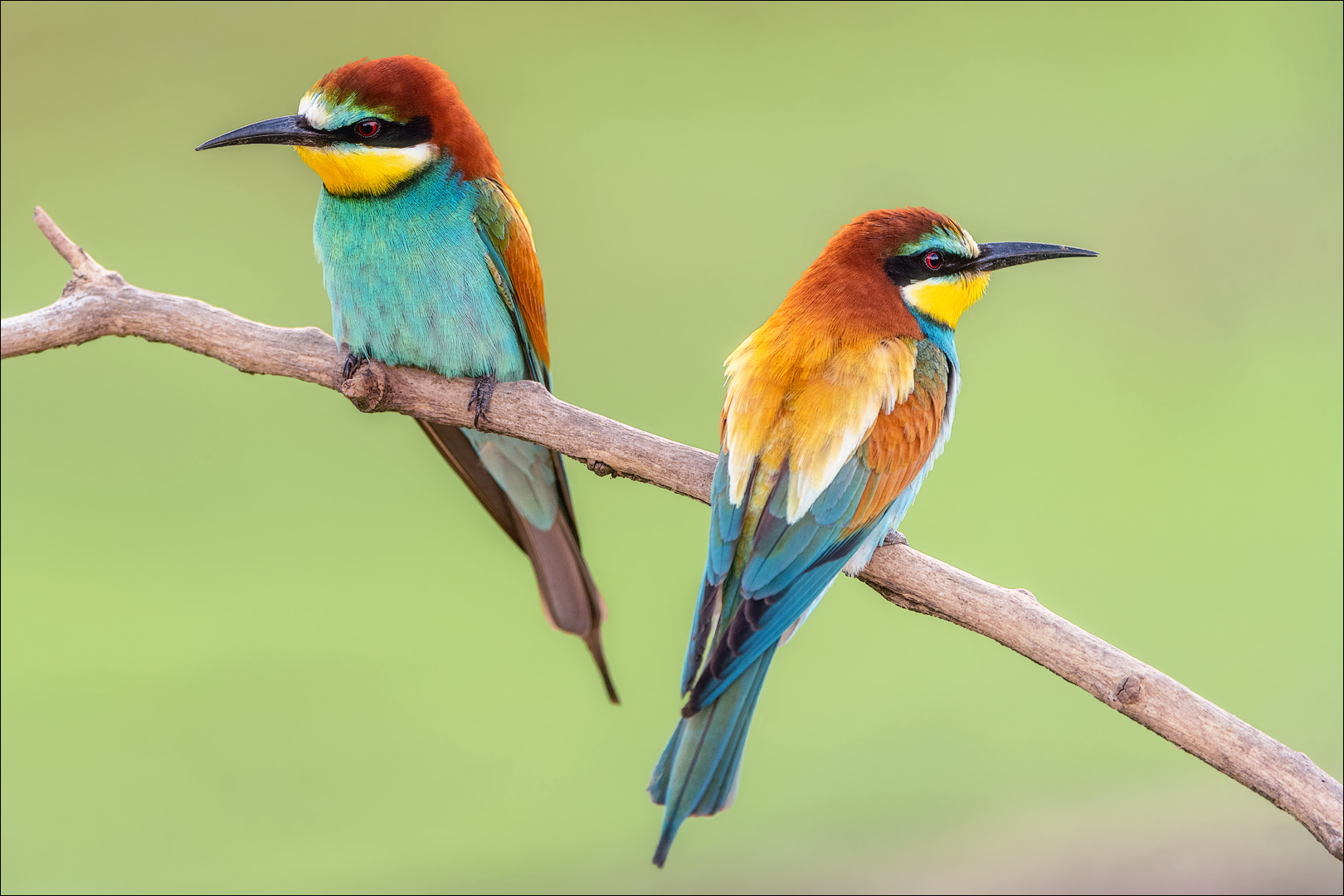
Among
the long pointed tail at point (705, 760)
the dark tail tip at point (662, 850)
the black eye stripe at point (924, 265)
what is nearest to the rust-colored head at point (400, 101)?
the black eye stripe at point (924, 265)

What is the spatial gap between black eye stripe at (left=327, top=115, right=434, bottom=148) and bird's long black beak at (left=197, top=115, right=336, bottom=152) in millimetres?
19

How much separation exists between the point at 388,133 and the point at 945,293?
717 millimetres

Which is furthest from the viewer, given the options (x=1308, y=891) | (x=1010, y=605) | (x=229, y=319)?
(x=1308, y=891)

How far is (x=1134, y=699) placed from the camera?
46.3 inches

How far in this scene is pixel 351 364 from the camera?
153 centimetres

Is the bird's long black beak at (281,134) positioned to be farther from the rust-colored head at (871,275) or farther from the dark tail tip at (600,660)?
the dark tail tip at (600,660)

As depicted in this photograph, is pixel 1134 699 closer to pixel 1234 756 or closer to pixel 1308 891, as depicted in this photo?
pixel 1234 756

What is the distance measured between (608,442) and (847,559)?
1.02ft

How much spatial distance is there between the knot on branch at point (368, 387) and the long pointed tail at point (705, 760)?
581 millimetres

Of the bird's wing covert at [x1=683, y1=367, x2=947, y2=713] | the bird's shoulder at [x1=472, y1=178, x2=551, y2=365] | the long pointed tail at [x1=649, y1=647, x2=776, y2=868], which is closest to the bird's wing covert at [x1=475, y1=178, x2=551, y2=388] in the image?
the bird's shoulder at [x1=472, y1=178, x2=551, y2=365]

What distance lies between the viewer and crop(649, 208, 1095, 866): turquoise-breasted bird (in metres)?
1.22

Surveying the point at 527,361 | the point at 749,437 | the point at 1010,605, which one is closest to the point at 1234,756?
the point at 1010,605

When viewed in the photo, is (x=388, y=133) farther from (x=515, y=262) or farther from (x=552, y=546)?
(x=552, y=546)

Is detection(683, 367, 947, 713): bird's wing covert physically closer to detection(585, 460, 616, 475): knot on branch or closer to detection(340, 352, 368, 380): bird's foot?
detection(585, 460, 616, 475): knot on branch
